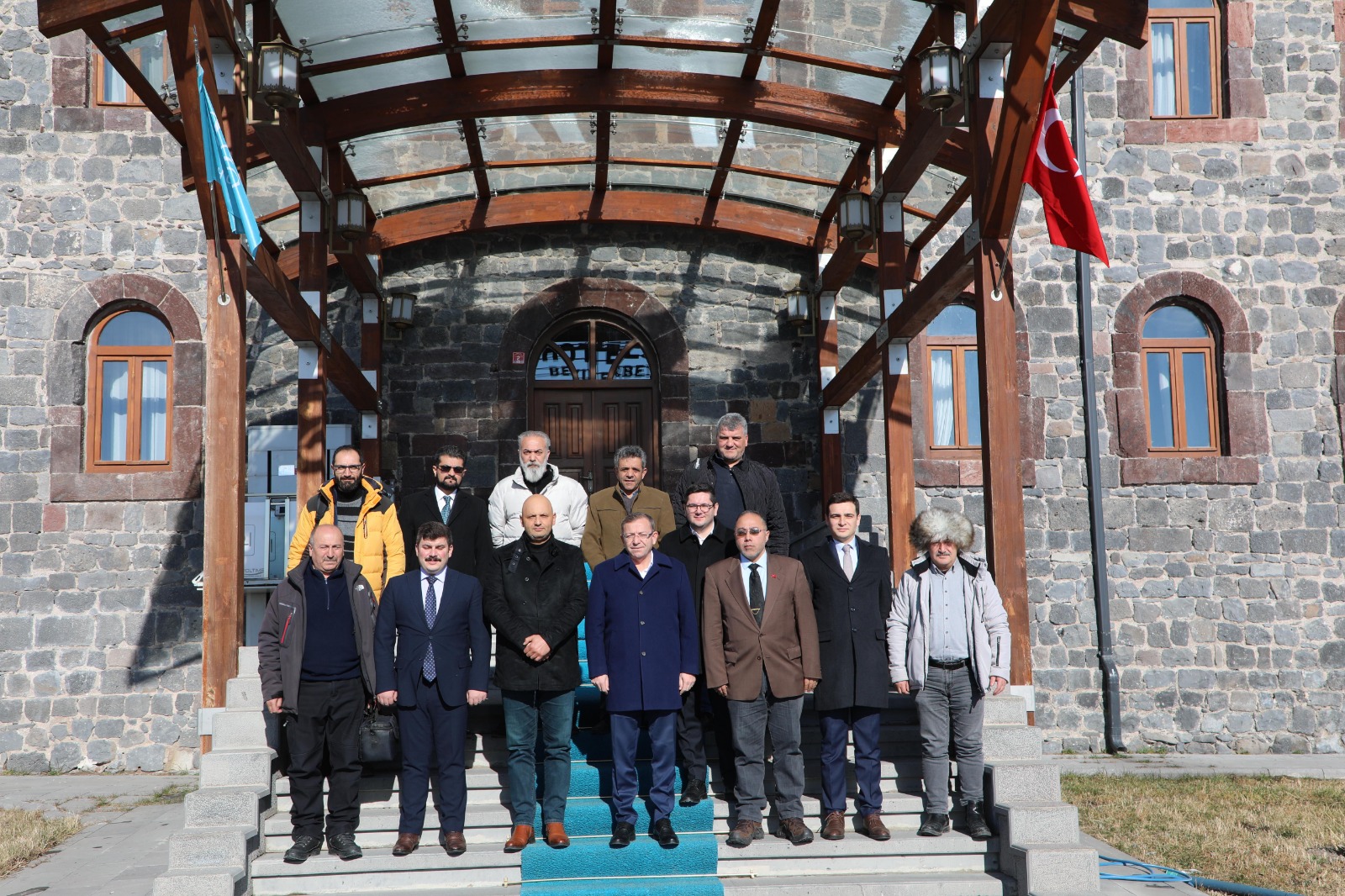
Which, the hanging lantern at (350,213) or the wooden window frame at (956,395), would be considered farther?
the wooden window frame at (956,395)

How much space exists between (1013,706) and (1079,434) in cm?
525

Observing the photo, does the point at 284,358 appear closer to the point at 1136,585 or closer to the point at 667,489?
the point at 667,489

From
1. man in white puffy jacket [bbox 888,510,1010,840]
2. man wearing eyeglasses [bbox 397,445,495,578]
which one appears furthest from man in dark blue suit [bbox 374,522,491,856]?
man in white puffy jacket [bbox 888,510,1010,840]

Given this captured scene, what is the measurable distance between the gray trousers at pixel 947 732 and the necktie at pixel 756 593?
885 mm

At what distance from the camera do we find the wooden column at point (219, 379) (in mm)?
6098

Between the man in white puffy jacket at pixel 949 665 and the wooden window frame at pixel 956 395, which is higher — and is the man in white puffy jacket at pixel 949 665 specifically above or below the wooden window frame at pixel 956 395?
below

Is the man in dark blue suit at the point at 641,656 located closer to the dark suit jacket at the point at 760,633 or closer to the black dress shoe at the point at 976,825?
the dark suit jacket at the point at 760,633

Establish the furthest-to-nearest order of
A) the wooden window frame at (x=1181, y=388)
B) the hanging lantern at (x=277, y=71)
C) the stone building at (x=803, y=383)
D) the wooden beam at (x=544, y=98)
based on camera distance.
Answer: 1. the wooden window frame at (x=1181, y=388)
2. the stone building at (x=803, y=383)
3. the wooden beam at (x=544, y=98)
4. the hanging lantern at (x=277, y=71)

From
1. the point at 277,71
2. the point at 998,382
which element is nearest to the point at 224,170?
the point at 277,71

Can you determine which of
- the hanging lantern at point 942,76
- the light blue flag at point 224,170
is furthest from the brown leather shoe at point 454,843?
the hanging lantern at point 942,76

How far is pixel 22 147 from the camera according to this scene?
10.5 metres

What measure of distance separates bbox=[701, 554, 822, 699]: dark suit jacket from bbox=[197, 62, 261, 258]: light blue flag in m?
3.03

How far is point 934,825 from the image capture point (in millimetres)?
5840

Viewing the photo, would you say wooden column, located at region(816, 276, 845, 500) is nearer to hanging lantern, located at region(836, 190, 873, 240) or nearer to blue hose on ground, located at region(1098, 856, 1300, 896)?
hanging lantern, located at region(836, 190, 873, 240)
